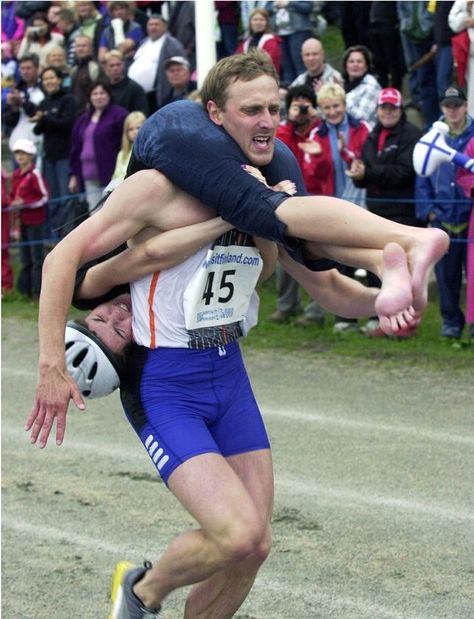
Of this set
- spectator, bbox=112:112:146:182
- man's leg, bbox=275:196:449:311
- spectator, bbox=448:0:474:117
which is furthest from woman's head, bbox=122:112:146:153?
man's leg, bbox=275:196:449:311

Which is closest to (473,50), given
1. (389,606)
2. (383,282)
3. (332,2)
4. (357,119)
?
(357,119)

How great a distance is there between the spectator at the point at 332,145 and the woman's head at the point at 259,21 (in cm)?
246

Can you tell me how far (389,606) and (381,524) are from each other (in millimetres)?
1258

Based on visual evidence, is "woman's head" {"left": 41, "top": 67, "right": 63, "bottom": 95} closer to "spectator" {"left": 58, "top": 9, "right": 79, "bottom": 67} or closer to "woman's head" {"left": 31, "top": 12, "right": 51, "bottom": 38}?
"spectator" {"left": 58, "top": 9, "right": 79, "bottom": 67}

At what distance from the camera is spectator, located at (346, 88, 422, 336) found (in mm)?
11383

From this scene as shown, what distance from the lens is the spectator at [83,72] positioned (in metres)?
15.5

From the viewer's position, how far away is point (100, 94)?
46.3ft

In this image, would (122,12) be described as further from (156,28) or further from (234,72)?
(234,72)

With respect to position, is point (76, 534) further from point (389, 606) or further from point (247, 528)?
point (247, 528)

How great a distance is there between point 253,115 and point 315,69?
8.34 m

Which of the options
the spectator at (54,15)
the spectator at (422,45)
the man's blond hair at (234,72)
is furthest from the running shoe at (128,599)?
the spectator at (54,15)

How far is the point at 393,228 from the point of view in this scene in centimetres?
449

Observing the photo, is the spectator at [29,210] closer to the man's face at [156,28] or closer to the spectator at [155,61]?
the spectator at [155,61]

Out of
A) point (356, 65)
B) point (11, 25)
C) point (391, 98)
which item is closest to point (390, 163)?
point (391, 98)
